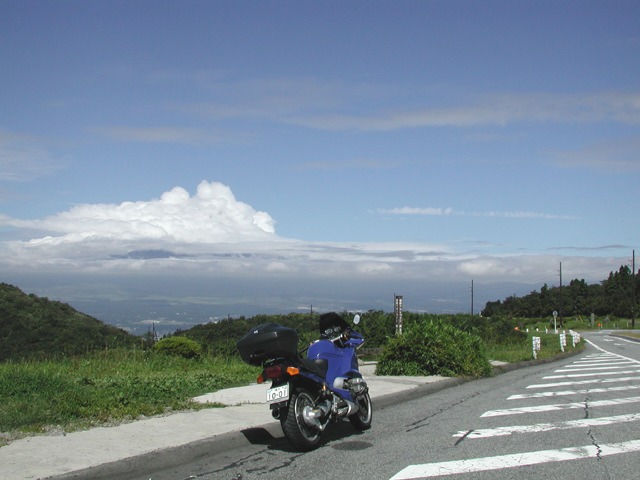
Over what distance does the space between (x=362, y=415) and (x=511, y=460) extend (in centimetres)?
240

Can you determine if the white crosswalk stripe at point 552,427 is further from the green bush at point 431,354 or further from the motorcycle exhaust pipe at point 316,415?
the green bush at point 431,354

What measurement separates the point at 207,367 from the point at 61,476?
9.38 m

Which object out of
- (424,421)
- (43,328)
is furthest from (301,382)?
(43,328)

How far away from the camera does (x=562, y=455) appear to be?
7.53m

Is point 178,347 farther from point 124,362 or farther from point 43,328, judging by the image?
point 43,328

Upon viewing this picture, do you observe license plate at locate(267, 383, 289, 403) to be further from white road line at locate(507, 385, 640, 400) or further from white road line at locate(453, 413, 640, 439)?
white road line at locate(507, 385, 640, 400)

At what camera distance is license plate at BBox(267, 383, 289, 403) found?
7727 millimetres

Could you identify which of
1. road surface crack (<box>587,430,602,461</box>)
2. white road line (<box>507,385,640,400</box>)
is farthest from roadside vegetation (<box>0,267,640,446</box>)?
road surface crack (<box>587,430,602,461</box>)

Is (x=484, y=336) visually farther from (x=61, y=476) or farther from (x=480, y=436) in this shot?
(x=61, y=476)

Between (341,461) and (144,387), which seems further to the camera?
(144,387)

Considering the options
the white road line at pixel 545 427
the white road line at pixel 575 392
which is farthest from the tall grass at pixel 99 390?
the white road line at pixel 575 392

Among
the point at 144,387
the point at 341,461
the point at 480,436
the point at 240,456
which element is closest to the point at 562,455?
the point at 480,436

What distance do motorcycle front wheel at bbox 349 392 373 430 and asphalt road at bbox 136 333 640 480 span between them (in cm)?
13

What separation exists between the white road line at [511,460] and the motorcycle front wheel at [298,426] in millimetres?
1317
